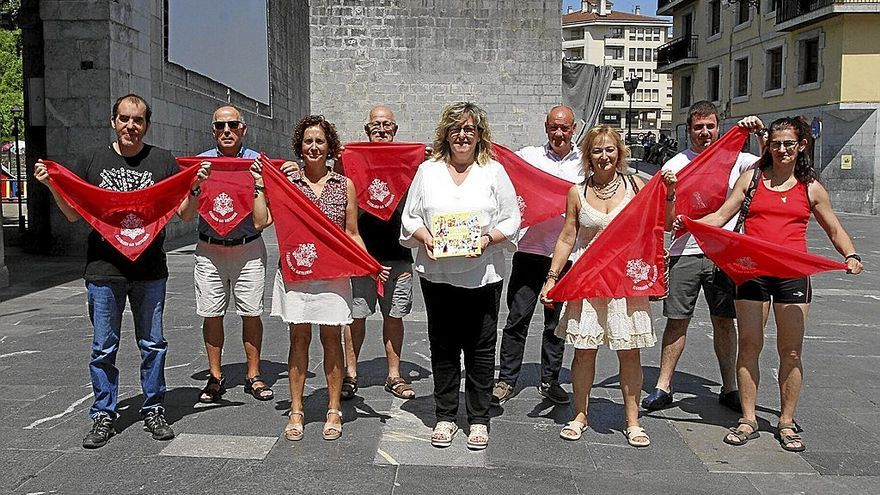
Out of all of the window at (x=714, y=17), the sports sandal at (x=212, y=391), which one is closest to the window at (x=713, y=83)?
the window at (x=714, y=17)

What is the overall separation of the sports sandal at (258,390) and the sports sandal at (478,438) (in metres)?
1.57

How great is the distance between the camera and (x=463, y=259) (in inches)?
189

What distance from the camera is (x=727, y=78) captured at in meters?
37.4

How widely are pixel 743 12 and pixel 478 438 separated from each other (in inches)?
1403

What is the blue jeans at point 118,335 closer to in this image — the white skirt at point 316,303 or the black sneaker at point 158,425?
the black sneaker at point 158,425

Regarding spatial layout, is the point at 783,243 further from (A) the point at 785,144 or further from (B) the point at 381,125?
(B) the point at 381,125

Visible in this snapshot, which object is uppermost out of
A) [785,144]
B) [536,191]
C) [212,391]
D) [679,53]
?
[679,53]

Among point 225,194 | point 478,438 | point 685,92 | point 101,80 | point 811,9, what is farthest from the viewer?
point 685,92

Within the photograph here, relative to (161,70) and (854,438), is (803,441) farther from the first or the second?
(161,70)

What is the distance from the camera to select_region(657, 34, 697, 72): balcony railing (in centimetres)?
4156

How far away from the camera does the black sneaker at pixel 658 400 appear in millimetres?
5637

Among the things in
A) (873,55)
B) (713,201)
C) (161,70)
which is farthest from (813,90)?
(713,201)

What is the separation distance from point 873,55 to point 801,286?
84.6 feet

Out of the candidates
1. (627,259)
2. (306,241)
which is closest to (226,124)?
(306,241)
